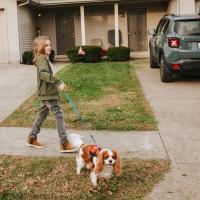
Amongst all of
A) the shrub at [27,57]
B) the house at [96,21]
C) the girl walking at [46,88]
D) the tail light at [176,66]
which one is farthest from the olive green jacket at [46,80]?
the house at [96,21]

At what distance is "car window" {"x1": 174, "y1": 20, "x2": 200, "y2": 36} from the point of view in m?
10.8

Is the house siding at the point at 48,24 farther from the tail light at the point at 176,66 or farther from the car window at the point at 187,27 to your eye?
the tail light at the point at 176,66

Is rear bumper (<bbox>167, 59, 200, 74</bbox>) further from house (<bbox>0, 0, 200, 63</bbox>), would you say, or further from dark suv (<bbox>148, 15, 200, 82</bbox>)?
house (<bbox>0, 0, 200, 63</bbox>)

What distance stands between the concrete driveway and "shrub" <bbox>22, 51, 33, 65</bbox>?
281 inches

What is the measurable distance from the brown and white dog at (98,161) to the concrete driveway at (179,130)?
0.46m

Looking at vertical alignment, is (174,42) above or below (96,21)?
below

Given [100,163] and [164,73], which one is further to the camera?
[164,73]

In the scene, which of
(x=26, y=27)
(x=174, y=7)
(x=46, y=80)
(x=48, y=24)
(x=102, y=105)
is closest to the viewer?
(x=46, y=80)

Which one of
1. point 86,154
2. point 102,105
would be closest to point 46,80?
point 86,154

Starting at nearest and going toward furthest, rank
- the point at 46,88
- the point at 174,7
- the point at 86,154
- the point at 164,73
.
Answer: the point at 86,154 → the point at 46,88 → the point at 164,73 → the point at 174,7

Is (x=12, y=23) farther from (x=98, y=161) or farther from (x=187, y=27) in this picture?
(x=98, y=161)

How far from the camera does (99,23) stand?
2238cm

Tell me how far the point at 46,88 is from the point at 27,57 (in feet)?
43.8

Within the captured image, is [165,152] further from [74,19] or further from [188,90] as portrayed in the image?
[74,19]
